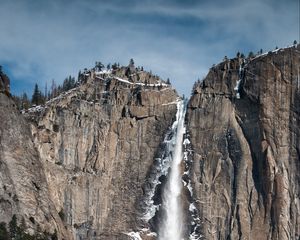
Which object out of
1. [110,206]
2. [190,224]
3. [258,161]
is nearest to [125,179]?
[110,206]

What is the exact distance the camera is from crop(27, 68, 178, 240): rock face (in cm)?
9994

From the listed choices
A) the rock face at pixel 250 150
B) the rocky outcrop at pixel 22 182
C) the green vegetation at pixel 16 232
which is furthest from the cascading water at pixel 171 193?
the green vegetation at pixel 16 232

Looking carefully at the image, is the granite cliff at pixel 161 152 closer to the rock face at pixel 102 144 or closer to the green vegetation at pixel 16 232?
the rock face at pixel 102 144

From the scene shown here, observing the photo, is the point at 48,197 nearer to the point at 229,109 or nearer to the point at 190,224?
the point at 190,224

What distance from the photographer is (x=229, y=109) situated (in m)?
105

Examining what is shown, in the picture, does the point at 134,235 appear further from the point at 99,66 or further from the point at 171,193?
the point at 99,66

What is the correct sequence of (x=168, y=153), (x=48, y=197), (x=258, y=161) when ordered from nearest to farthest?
(x=48, y=197) → (x=258, y=161) → (x=168, y=153)

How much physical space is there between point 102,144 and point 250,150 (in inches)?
793

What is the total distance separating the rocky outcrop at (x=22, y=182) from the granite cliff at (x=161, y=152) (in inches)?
7.1

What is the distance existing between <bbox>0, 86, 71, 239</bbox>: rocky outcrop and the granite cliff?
0.60 feet

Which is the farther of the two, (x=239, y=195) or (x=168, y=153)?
(x=168, y=153)

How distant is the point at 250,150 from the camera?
102 metres

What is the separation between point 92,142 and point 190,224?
17302mm

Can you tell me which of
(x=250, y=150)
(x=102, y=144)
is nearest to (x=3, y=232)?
(x=102, y=144)
